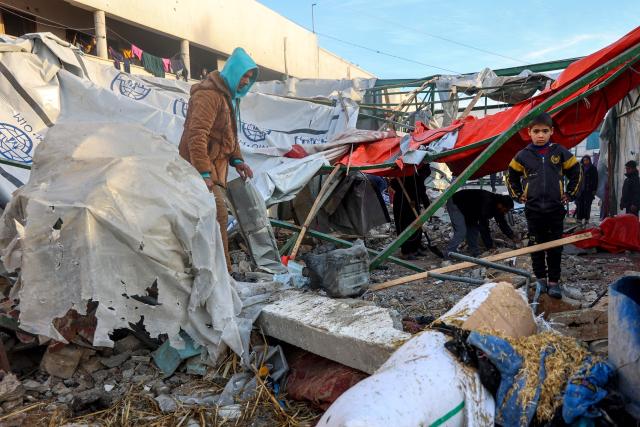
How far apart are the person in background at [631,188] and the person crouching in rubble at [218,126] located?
6.14 meters

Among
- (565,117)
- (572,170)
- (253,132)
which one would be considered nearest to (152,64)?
(253,132)

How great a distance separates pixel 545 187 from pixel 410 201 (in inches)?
120

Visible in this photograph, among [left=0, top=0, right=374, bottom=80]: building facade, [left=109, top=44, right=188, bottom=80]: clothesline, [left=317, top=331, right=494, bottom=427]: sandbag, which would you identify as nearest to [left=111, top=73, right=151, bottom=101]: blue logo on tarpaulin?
[left=317, top=331, right=494, bottom=427]: sandbag

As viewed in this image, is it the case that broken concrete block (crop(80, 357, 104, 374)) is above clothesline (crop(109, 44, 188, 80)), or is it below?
below

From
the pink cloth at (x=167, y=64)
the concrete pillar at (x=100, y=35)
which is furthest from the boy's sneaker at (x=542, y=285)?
the pink cloth at (x=167, y=64)

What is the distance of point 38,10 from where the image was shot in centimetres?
1327

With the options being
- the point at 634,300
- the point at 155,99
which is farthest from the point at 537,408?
the point at 155,99

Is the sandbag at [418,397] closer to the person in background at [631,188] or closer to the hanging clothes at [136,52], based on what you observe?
the person in background at [631,188]

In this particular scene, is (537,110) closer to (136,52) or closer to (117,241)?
(117,241)

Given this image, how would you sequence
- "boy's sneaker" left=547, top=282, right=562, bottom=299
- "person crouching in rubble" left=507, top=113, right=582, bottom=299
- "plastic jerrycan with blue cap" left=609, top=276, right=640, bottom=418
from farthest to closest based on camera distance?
"person crouching in rubble" left=507, top=113, right=582, bottom=299 < "boy's sneaker" left=547, top=282, right=562, bottom=299 < "plastic jerrycan with blue cap" left=609, top=276, right=640, bottom=418

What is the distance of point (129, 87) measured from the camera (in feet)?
22.9

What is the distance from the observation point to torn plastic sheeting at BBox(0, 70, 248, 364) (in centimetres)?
230

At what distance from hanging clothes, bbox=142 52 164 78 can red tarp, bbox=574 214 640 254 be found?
43.1 feet

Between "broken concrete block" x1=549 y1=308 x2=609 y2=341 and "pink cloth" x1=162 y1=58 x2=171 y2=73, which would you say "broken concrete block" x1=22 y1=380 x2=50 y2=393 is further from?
"pink cloth" x1=162 y1=58 x2=171 y2=73
